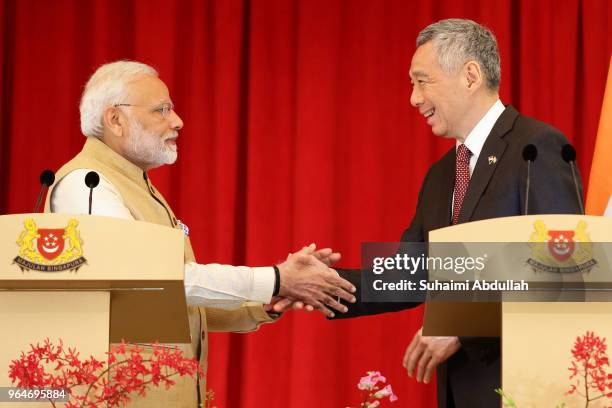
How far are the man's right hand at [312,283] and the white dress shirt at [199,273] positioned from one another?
16cm

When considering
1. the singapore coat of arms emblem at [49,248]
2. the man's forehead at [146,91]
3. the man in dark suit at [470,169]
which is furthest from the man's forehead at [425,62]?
the singapore coat of arms emblem at [49,248]

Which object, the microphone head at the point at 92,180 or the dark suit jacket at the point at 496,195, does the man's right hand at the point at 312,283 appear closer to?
the dark suit jacket at the point at 496,195

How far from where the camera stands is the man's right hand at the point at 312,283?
3.17 m

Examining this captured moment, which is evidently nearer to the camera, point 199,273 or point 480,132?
point 199,273

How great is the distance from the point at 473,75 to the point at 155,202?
100 cm

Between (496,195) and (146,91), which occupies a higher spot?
(146,91)

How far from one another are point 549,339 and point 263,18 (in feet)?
9.92

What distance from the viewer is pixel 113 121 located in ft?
10.8

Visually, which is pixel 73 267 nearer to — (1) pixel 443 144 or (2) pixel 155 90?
(2) pixel 155 90

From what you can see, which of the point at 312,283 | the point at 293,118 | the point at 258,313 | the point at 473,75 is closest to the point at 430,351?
the point at 312,283

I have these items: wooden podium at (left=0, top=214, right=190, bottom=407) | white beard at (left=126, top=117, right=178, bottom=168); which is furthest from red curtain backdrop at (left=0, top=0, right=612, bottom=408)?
wooden podium at (left=0, top=214, right=190, bottom=407)

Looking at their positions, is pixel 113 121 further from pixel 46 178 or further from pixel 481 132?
pixel 481 132

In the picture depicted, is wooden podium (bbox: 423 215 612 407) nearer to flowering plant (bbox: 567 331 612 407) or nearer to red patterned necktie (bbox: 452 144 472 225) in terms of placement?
flowering plant (bbox: 567 331 612 407)

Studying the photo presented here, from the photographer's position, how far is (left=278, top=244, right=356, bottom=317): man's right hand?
3.17 meters
